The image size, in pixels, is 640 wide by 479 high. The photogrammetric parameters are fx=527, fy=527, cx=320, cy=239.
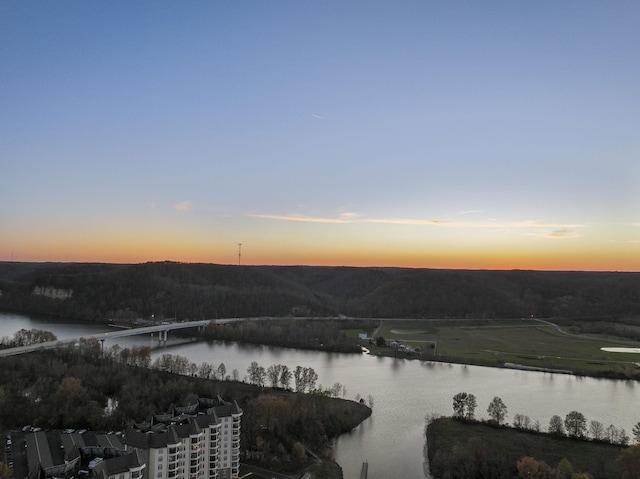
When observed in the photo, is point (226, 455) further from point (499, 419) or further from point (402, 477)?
point (499, 419)

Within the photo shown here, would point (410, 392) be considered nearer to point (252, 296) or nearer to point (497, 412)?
point (497, 412)

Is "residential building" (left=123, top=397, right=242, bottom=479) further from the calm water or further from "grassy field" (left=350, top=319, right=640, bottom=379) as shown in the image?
"grassy field" (left=350, top=319, right=640, bottom=379)

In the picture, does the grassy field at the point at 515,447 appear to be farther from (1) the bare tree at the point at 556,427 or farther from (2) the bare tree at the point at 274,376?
(2) the bare tree at the point at 274,376

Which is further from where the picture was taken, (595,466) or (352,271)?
(352,271)

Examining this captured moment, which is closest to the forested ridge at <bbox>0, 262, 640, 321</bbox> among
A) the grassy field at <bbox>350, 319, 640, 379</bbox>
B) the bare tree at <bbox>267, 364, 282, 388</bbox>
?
the grassy field at <bbox>350, 319, 640, 379</bbox>

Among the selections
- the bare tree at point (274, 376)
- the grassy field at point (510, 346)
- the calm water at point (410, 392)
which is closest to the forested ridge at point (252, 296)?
the grassy field at point (510, 346)

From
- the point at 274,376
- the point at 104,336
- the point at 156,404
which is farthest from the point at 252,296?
the point at 156,404

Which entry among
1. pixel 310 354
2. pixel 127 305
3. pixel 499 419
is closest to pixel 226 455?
pixel 499 419
